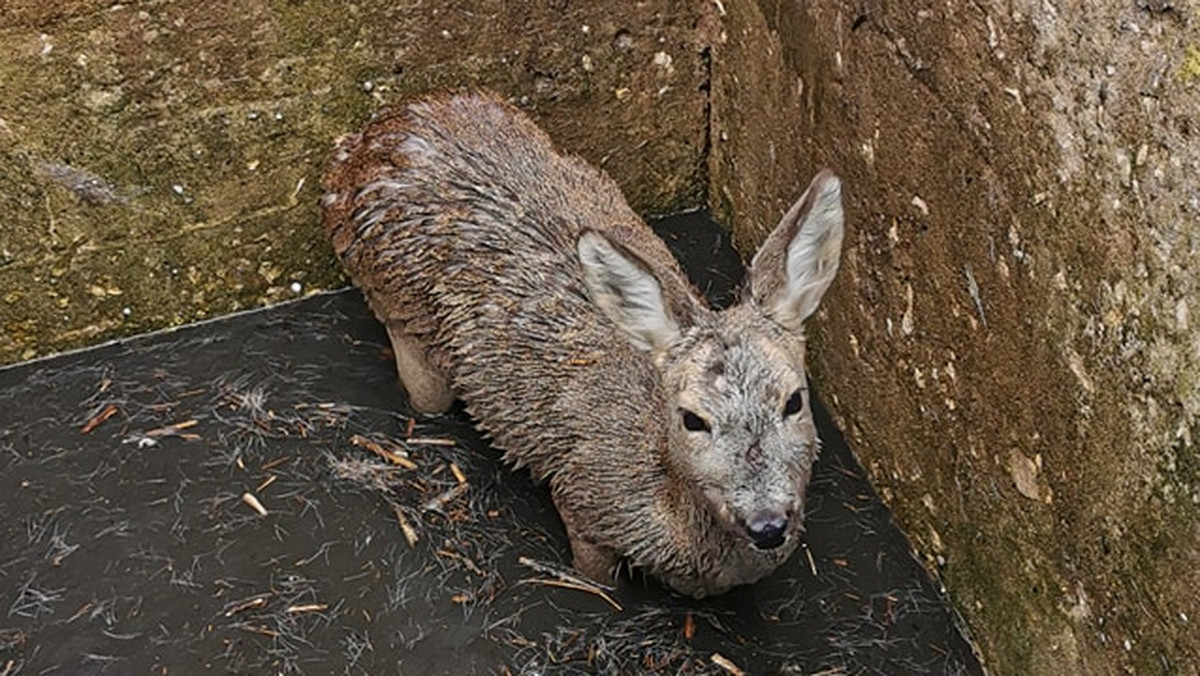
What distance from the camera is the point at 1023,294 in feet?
12.1

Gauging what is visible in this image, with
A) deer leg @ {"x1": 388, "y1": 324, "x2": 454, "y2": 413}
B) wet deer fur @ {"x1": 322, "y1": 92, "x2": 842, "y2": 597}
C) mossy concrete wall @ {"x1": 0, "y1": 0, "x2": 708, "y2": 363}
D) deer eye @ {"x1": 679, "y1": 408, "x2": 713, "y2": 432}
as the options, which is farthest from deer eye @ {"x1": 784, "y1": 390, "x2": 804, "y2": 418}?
mossy concrete wall @ {"x1": 0, "y1": 0, "x2": 708, "y2": 363}

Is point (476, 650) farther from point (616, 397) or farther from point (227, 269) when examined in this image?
point (227, 269)

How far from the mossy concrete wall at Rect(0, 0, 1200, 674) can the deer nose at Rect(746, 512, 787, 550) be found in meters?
0.67

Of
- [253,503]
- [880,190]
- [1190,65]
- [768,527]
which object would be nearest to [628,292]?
[768,527]

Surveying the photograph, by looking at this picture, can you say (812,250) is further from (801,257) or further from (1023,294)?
(1023,294)

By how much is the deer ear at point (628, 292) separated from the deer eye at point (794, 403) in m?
0.33

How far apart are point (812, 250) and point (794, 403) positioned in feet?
1.23

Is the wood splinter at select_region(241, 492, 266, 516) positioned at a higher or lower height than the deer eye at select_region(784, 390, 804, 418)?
lower

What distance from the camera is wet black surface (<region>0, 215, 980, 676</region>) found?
4277 millimetres

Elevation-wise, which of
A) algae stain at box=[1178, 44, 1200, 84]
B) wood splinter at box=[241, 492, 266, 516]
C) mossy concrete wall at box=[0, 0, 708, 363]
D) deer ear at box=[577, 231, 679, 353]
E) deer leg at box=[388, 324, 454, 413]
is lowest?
wood splinter at box=[241, 492, 266, 516]

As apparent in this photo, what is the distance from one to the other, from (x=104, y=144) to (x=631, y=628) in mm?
2294

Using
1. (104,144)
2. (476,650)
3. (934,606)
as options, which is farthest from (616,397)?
(104,144)

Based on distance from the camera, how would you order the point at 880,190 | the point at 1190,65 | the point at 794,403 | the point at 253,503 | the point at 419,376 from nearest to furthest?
the point at 1190,65 → the point at 794,403 → the point at 880,190 → the point at 253,503 → the point at 419,376

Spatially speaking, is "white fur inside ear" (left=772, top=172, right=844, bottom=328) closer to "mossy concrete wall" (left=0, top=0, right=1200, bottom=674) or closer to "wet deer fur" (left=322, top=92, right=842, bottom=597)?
"wet deer fur" (left=322, top=92, right=842, bottom=597)
